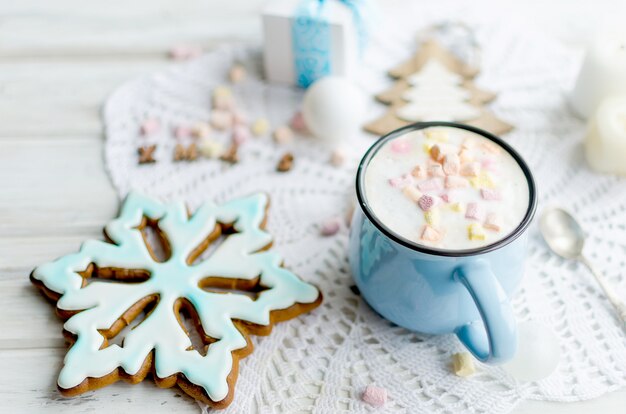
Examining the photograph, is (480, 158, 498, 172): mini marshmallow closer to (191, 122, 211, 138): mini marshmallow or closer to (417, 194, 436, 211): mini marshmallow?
(417, 194, 436, 211): mini marshmallow

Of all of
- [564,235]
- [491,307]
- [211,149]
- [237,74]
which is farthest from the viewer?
[237,74]

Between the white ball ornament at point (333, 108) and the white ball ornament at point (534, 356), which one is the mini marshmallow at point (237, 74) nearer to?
the white ball ornament at point (333, 108)

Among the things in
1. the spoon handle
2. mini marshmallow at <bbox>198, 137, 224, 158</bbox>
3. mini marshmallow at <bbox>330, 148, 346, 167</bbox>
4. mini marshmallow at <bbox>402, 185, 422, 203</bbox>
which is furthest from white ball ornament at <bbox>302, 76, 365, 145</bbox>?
the spoon handle

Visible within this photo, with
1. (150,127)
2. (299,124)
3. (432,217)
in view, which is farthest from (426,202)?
(150,127)

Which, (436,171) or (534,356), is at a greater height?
(436,171)

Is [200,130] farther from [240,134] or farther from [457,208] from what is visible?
[457,208]

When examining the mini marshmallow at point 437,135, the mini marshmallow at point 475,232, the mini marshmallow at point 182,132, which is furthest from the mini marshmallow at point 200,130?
the mini marshmallow at point 475,232
